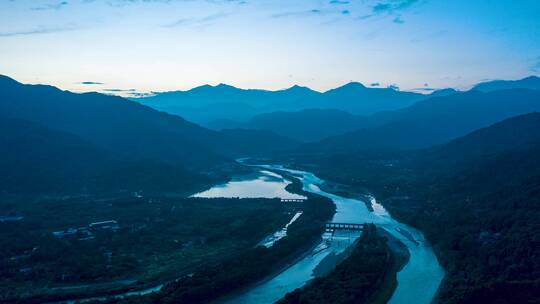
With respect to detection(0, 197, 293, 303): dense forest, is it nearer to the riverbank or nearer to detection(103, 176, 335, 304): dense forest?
detection(103, 176, 335, 304): dense forest

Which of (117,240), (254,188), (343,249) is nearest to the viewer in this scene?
(343,249)

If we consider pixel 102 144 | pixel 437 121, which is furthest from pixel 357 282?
pixel 437 121

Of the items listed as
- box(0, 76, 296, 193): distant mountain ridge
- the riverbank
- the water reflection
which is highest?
box(0, 76, 296, 193): distant mountain ridge

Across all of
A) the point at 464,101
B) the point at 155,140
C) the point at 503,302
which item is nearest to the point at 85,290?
the point at 503,302

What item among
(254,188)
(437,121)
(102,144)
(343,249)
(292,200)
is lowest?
(254,188)

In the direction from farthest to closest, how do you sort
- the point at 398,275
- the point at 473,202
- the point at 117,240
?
1. the point at 473,202
2. the point at 117,240
3. the point at 398,275

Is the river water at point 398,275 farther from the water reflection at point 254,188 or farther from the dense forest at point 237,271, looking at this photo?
the water reflection at point 254,188

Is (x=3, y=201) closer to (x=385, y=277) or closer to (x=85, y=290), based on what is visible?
(x=85, y=290)

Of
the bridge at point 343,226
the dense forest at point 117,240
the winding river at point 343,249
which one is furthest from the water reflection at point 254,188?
the bridge at point 343,226

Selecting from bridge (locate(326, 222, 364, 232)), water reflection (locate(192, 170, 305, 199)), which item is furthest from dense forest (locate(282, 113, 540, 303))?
water reflection (locate(192, 170, 305, 199))

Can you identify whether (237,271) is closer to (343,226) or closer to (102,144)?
(343,226)
